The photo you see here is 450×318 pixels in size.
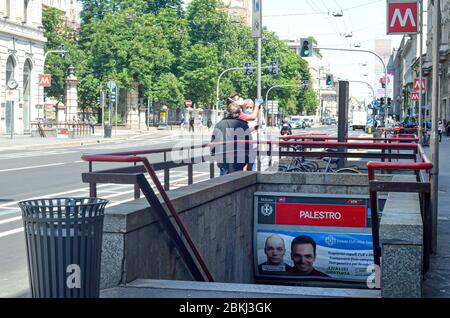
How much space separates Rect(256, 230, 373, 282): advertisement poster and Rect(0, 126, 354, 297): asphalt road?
2220mm

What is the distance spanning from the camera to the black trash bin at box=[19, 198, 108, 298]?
4953 mm

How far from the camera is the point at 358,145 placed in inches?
541

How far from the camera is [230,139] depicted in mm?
13570

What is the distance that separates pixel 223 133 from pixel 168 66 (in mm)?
62501

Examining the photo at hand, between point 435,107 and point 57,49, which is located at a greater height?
point 57,49

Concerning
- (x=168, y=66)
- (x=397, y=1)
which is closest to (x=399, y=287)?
(x=397, y=1)

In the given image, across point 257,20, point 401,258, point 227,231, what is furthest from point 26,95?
point 401,258

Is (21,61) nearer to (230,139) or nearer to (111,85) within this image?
(111,85)

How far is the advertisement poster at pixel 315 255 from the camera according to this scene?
13422 mm

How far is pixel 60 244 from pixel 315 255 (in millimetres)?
9169

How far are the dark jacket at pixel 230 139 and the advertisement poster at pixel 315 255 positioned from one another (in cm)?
144

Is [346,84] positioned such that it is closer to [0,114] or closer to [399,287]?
[399,287]

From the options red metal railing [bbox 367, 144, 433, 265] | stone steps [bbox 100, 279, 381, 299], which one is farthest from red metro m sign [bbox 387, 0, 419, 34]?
stone steps [bbox 100, 279, 381, 299]

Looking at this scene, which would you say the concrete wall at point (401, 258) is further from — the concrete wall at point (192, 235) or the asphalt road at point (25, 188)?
the asphalt road at point (25, 188)
